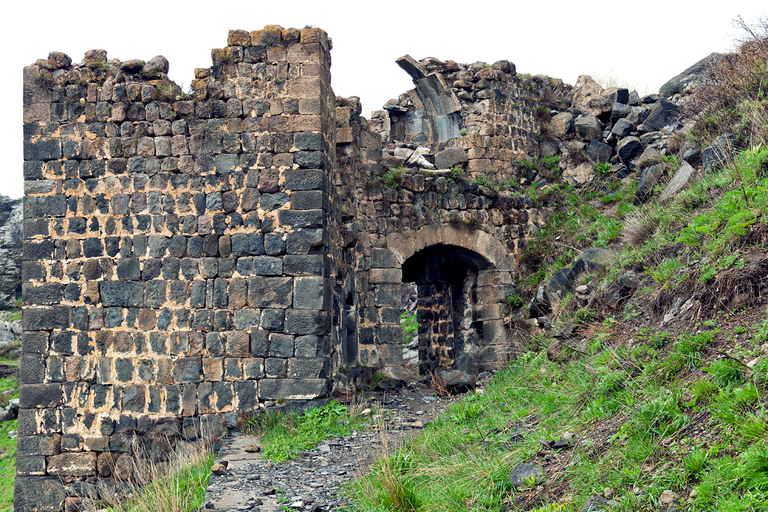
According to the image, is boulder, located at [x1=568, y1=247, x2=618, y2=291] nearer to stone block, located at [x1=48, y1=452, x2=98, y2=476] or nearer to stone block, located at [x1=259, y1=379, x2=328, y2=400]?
stone block, located at [x1=259, y1=379, x2=328, y2=400]

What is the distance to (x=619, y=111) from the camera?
39.4 feet

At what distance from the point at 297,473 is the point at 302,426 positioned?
1.11 meters

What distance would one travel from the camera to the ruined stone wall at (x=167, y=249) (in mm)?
7344

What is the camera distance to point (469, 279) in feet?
37.0

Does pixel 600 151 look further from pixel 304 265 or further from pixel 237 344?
pixel 237 344

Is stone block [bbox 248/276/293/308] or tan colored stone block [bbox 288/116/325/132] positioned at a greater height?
tan colored stone block [bbox 288/116/325/132]

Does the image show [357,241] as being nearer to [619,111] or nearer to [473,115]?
[473,115]

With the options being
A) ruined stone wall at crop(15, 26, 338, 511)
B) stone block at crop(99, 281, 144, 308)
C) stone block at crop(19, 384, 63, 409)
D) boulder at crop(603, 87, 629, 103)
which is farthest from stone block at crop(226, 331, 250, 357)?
boulder at crop(603, 87, 629, 103)

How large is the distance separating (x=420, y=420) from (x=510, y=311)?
367 cm

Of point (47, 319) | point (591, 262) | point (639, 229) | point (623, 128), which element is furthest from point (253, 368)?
point (623, 128)

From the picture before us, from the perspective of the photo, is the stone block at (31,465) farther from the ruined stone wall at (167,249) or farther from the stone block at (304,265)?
the stone block at (304,265)

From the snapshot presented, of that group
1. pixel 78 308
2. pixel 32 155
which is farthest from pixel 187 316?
pixel 32 155

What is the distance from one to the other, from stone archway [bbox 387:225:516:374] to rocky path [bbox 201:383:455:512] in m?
3.24

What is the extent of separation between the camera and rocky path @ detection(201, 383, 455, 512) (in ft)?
16.6
